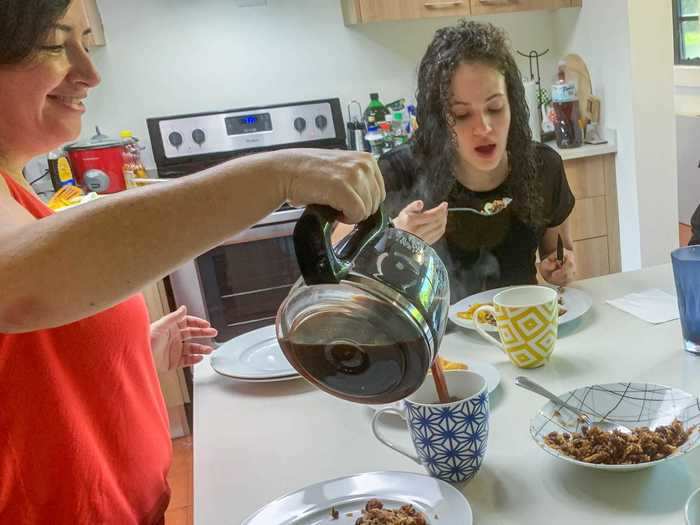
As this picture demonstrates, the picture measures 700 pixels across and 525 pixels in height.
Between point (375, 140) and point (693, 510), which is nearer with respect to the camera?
point (693, 510)

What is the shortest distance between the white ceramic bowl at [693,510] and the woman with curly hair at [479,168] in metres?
1.03

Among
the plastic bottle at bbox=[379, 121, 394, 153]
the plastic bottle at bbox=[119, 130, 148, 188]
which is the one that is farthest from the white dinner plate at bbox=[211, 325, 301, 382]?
the plastic bottle at bbox=[379, 121, 394, 153]

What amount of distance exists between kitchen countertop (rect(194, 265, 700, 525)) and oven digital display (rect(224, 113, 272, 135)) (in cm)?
187

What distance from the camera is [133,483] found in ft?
3.15

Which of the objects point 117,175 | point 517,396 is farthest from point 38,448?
point 117,175

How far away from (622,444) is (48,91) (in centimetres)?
80

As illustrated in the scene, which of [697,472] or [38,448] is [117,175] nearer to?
[38,448]

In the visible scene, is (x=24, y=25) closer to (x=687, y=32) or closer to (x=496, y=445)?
(x=496, y=445)

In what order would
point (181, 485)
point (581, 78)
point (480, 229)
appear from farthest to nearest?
point (581, 78), point (181, 485), point (480, 229)

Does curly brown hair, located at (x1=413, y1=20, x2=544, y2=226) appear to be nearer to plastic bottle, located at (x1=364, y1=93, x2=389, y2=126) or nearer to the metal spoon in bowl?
the metal spoon in bowl

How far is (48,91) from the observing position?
0.85 metres

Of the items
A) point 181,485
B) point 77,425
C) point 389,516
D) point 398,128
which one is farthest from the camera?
point 398,128

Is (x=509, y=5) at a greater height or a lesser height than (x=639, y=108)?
greater

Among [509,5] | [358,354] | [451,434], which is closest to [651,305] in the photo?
[451,434]
